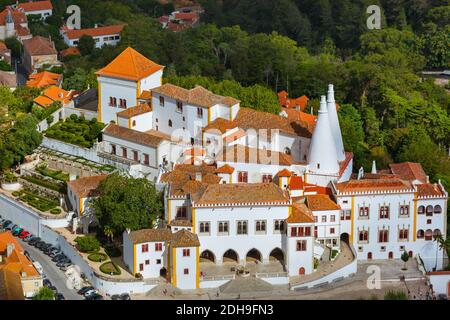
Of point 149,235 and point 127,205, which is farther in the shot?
point 127,205

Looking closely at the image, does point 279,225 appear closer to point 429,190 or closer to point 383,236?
point 383,236

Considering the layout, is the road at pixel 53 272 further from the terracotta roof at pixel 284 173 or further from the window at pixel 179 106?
the terracotta roof at pixel 284 173

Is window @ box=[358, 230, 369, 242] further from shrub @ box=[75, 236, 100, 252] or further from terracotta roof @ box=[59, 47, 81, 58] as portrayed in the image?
terracotta roof @ box=[59, 47, 81, 58]

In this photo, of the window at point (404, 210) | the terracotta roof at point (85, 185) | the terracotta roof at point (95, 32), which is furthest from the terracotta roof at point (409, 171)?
the terracotta roof at point (95, 32)

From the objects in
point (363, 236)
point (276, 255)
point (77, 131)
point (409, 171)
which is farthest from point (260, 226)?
point (77, 131)

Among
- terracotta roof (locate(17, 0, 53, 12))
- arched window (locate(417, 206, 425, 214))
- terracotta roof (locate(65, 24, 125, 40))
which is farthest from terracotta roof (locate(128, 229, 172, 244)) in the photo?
terracotta roof (locate(17, 0, 53, 12))
